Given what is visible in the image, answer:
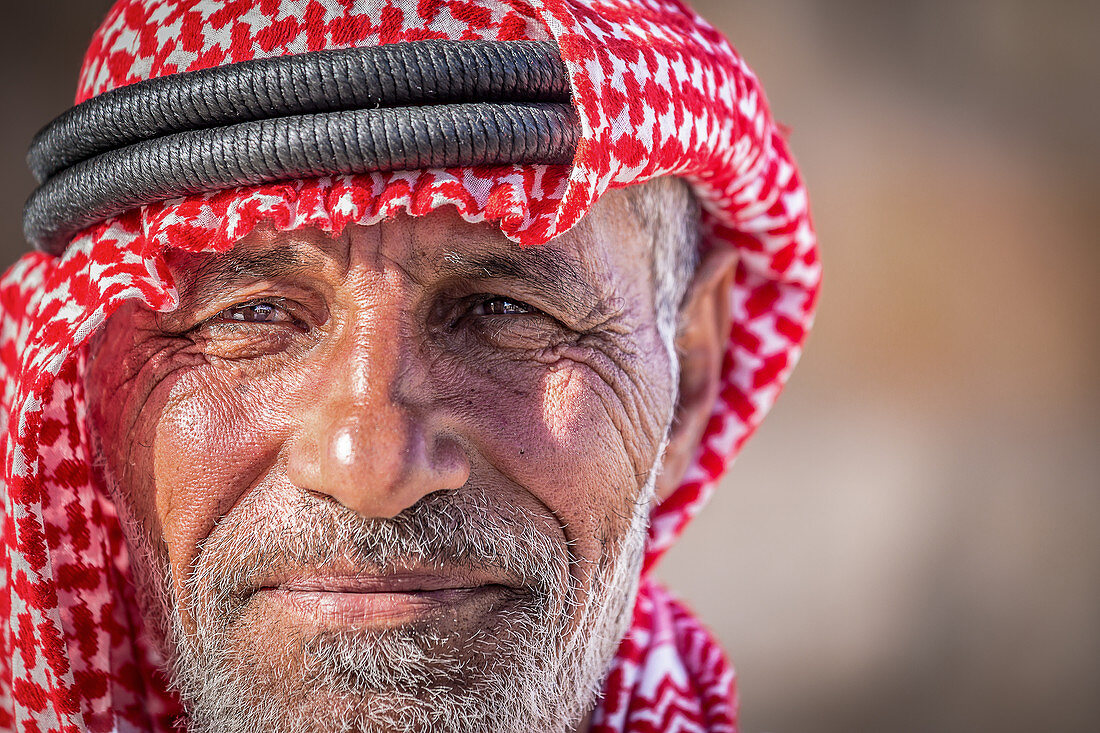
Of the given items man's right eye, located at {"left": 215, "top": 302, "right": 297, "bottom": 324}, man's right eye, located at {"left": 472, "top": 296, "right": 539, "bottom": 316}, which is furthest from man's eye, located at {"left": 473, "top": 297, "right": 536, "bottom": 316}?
man's right eye, located at {"left": 215, "top": 302, "right": 297, "bottom": 324}

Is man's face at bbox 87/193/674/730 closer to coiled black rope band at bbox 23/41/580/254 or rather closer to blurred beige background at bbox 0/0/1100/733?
coiled black rope band at bbox 23/41/580/254

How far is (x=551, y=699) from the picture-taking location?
1444mm

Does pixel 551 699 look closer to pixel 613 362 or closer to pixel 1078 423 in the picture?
pixel 613 362

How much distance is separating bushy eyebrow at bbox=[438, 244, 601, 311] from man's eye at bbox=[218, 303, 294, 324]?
9.2 inches

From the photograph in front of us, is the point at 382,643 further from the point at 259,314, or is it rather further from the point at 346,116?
the point at 346,116

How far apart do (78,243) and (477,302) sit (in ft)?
1.88

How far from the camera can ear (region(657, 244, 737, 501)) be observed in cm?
176

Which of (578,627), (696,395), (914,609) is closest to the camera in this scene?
(578,627)

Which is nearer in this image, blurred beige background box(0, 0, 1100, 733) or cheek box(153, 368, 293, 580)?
cheek box(153, 368, 293, 580)

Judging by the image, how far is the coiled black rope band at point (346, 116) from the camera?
1.17 metres

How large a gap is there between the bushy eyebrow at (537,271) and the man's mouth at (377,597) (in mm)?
397

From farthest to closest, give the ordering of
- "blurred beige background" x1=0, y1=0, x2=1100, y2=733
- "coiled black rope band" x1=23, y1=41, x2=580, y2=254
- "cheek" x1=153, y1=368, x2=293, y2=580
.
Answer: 1. "blurred beige background" x1=0, y1=0, x2=1100, y2=733
2. "cheek" x1=153, y1=368, x2=293, y2=580
3. "coiled black rope band" x1=23, y1=41, x2=580, y2=254

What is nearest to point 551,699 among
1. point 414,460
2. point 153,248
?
point 414,460

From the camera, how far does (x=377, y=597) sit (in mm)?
1252
